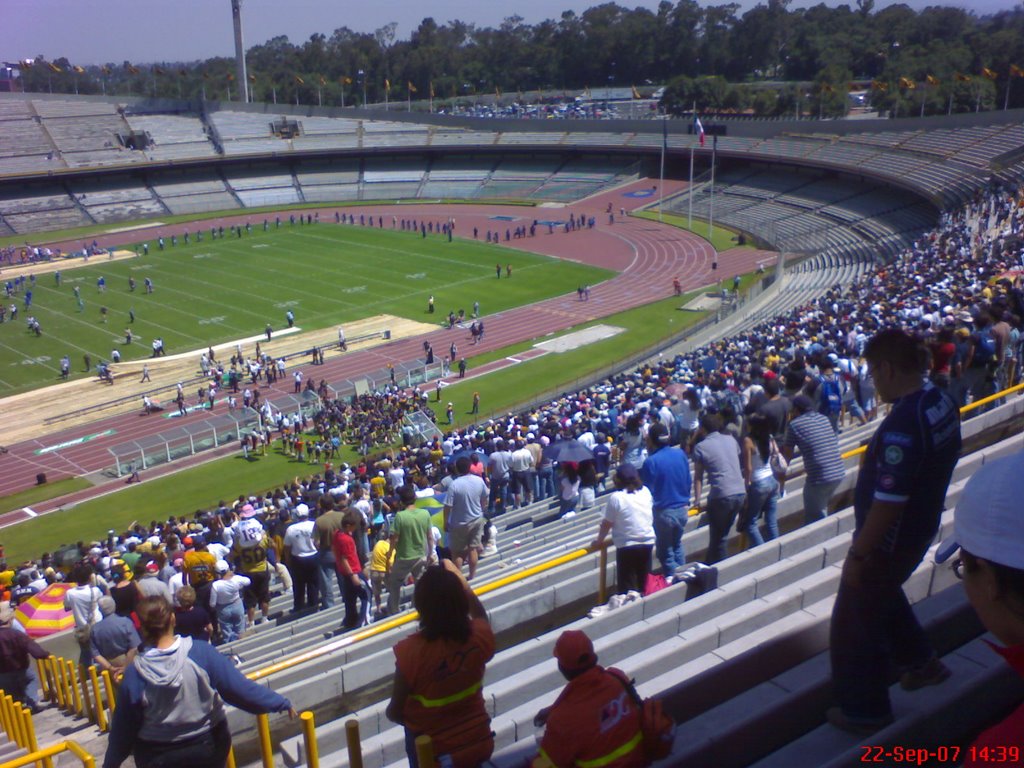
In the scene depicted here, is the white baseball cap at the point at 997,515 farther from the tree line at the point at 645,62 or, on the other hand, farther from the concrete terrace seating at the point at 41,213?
the tree line at the point at 645,62

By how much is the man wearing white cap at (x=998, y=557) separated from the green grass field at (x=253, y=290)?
36336 millimetres

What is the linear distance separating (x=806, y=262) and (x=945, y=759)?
43.9m

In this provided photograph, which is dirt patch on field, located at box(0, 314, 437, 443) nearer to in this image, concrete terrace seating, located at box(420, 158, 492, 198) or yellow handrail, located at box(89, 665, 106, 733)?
yellow handrail, located at box(89, 665, 106, 733)

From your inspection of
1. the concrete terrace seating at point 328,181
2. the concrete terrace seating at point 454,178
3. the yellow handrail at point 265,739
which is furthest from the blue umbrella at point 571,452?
the concrete terrace seating at point 328,181

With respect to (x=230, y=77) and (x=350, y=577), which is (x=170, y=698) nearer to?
(x=350, y=577)

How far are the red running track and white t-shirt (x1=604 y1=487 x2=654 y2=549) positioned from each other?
883 inches

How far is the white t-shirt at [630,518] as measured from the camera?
6.44 meters

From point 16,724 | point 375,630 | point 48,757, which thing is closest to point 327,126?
point 375,630

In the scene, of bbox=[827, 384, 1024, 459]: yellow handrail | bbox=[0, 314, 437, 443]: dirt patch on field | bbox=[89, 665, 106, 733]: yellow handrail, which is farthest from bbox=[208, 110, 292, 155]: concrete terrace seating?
bbox=[89, 665, 106, 733]: yellow handrail

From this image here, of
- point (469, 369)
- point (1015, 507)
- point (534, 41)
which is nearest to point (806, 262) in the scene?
point (469, 369)

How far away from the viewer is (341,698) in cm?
632

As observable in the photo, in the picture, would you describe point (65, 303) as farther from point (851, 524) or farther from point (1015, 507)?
point (1015, 507)

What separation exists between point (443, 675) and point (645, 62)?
122 m

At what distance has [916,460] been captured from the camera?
3.60 m
